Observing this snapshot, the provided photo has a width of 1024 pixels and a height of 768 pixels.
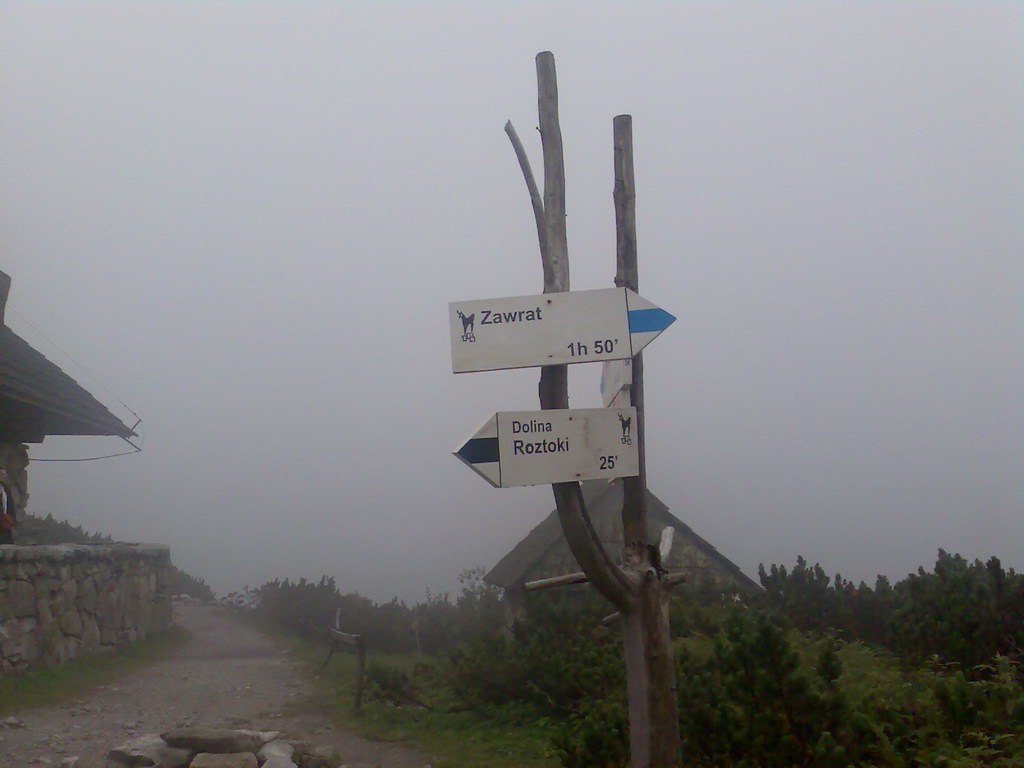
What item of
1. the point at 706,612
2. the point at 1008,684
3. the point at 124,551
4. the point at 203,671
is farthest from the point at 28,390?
the point at 1008,684

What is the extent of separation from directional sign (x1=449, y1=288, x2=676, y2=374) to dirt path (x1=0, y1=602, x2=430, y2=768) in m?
4.97

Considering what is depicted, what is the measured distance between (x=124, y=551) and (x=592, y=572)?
11891mm

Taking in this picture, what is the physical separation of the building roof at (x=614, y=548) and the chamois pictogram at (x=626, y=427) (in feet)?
29.0

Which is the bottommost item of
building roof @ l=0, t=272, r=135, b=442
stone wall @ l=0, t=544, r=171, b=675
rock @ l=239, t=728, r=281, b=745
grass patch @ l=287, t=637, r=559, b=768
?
grass patch @ l=287, t=637, r=559, b=768

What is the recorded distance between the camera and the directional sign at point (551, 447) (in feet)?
13.4

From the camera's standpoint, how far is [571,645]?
30.6 ft

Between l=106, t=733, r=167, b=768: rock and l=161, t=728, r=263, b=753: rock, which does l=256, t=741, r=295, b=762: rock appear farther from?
l=106, t=733, r=167, b=768: rock

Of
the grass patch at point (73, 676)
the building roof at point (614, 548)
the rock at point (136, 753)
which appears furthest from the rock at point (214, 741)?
the building roof at point (614, 548)

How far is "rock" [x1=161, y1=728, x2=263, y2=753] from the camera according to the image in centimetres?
754

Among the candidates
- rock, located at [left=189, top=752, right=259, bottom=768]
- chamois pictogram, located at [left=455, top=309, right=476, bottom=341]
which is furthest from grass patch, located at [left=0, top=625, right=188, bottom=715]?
chamois pictogram, located at [left=455, top=309, right=476, bottom=341]

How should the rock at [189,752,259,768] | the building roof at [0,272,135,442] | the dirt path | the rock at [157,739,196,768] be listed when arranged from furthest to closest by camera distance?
the building roof at [0,272,135,442] → the dirt path → the rock at [157,739,196,768] → the rock at [189,752,259,768]

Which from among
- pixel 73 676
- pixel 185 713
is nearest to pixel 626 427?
pixel 185 713

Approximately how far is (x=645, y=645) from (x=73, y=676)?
362 inches

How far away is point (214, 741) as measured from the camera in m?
7.57
